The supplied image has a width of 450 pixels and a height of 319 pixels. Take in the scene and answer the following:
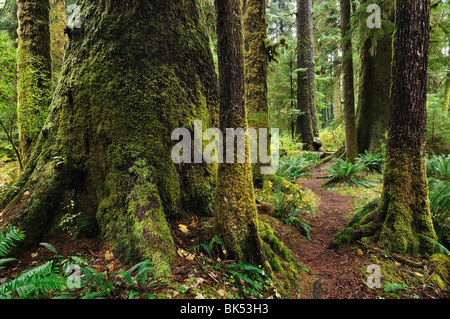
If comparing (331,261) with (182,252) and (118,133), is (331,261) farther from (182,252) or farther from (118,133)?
(118,133)

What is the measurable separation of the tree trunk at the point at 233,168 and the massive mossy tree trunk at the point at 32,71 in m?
4.71

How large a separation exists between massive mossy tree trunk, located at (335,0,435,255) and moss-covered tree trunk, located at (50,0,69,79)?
1465 cm

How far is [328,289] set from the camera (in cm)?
306

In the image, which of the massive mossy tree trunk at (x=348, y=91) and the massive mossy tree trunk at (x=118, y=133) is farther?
the massive mossy tree trunk at (x=348, y=91)

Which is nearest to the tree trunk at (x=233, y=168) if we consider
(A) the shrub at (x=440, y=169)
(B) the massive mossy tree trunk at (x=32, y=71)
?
(B) the massive mossy tree trunk at (x=32, y=71)

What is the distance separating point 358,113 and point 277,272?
30.2ft

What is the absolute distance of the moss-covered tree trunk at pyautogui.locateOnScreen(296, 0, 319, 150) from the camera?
43.0ft

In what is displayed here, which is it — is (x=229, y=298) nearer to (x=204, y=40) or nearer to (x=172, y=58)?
(x=172, y=58)

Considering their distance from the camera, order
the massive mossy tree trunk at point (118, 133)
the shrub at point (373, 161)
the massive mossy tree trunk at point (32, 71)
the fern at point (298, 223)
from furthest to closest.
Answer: the shrub at point (373, 161) < the massive mossy tree trunk at point (32, 71) < the fern at point (298, 223) < the massive mossy tree trunk at point (118, 133)

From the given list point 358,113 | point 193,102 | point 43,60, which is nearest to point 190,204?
point 193,102

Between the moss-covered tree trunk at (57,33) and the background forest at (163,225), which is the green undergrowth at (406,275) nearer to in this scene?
the background forest at (163,225)

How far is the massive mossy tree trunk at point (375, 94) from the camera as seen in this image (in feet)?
29.0

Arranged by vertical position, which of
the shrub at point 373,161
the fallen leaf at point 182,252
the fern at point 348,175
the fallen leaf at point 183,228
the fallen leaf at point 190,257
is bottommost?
the fallen leaf at point 190,257

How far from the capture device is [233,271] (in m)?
2.55
